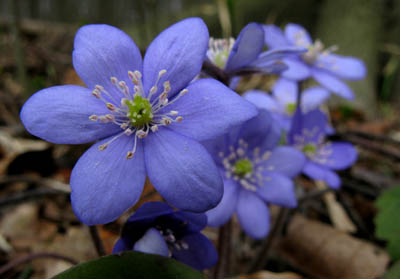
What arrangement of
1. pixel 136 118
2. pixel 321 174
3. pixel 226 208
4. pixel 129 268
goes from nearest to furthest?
pixel 129 268 → pixel 136 118 → pixel 226 208 → pixel 321 174

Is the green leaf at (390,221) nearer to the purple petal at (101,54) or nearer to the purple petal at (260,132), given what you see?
the purple petal at (260,132)

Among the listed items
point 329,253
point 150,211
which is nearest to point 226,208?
point 150,211

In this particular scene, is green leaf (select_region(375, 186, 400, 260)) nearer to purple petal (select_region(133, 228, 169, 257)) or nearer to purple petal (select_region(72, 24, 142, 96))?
purple petal (select_region(133, 228, 169, 257))

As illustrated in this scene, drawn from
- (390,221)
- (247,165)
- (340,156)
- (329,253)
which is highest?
(247,165)

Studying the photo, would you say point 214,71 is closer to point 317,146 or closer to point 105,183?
point 105,183

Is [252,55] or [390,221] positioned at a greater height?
[252,55]

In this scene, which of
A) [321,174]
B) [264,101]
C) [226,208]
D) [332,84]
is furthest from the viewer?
[264,101]

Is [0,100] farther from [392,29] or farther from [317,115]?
[392,29]
